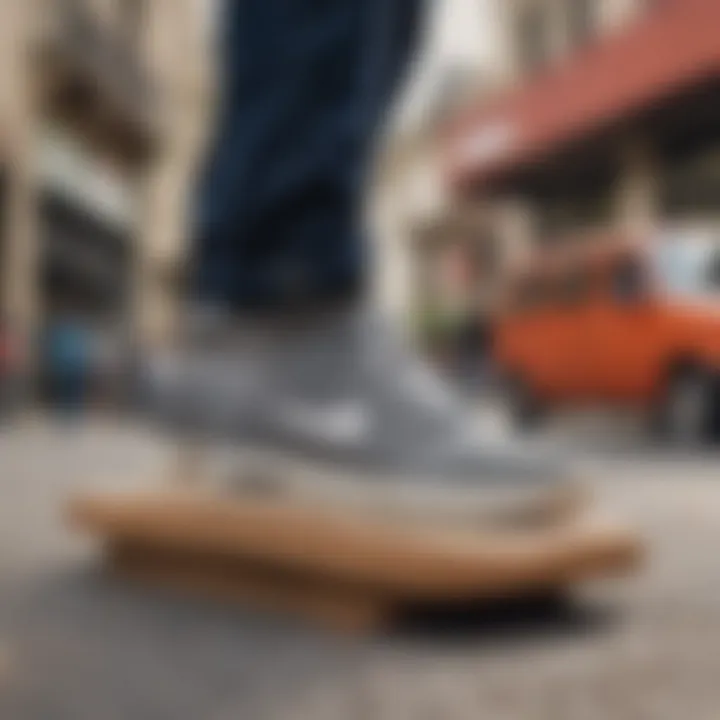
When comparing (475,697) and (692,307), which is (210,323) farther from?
(692,307)

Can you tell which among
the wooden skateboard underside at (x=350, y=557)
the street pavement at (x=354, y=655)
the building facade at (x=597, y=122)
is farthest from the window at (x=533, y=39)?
the wooden skateboard underside at (x=350, y=557)

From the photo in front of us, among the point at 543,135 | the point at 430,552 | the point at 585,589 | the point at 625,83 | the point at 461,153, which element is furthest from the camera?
the point at 461,153

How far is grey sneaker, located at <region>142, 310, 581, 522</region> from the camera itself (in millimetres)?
794

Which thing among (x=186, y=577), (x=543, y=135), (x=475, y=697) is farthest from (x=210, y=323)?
(x=543, y=135)

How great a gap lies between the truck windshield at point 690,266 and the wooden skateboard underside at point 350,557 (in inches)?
24.6

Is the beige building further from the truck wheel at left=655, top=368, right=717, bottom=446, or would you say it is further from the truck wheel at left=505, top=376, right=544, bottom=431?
the truck wheel at left=655, top=368, right=717, bottom=446

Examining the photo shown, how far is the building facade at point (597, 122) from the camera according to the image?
106 cm

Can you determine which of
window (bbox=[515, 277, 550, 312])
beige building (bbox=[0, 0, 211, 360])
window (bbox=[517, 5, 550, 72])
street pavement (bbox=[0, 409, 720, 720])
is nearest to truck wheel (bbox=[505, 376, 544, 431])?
window (bbox=[515, 277, 550, 312])

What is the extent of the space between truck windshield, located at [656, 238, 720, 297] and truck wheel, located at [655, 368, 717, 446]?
0.50ft

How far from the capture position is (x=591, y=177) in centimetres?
150

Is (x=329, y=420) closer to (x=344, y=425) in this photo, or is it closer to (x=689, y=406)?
(x=344, y=425)

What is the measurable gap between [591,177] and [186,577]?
0.81 meters

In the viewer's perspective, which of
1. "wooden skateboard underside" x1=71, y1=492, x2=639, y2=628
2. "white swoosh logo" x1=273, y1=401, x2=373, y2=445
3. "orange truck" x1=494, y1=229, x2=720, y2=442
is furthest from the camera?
"orange truck" x1=494, y1=229, x2=720, y2=442

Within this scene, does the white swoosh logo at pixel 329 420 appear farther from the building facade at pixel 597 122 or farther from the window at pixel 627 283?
the window at pixel 627 283
